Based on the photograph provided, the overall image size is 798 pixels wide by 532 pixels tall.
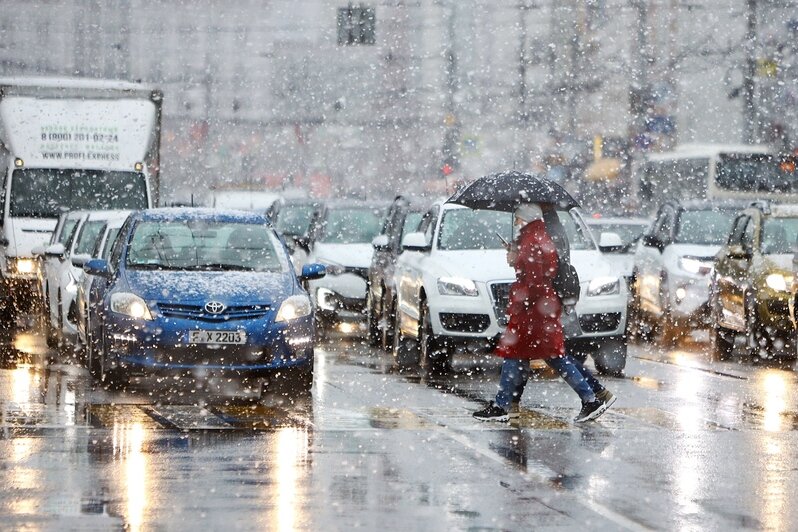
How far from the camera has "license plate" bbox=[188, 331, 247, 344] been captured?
14.6 meters

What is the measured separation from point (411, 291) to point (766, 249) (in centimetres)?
433

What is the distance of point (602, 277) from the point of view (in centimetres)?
1741

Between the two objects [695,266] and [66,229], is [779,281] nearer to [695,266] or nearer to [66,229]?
[695,266]

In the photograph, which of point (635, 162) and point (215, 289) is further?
point (635, 162)

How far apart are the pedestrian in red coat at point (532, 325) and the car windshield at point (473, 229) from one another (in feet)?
16.8

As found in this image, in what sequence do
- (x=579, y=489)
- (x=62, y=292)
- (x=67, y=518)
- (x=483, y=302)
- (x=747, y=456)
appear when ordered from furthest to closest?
1. (x=62, y=292)
2. (x=483, y=302)
3. (x=747, y=456)
4. (x=579, y=489)
5. (x=67, y=518)

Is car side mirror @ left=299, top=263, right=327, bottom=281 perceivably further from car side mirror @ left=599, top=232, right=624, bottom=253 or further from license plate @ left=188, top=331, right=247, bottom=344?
car side mirror @ left=599, top=232, right=624, bottom=253

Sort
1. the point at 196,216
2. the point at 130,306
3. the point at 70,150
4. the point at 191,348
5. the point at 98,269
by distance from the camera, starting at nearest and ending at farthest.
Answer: the point at 191,348 → the point at 130,306 → the point at 98,269 → the point at 196,216 → the point at 70,150

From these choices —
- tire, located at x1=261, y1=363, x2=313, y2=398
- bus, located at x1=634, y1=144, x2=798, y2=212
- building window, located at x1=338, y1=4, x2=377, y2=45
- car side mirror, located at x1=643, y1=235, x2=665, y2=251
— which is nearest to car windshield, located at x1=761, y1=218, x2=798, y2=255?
car side mirror, located at x1=643, y1=235, x2=665, y2=251

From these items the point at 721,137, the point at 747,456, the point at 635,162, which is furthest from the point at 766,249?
the point at 721,137

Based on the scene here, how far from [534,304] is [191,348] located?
2977 millimetres

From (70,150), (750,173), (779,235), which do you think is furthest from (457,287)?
(750,173)

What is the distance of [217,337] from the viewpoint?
48.0ft

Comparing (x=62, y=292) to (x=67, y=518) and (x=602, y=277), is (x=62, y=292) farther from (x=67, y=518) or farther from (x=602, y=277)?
(x=67, y=518)
